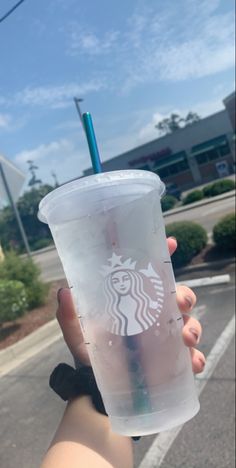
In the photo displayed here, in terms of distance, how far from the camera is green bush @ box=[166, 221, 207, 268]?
10.6 meters

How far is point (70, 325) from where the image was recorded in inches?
48.6

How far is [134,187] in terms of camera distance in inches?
43.6

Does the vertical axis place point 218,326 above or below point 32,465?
below

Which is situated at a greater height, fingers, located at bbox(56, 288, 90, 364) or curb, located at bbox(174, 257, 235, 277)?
fingers, located at bbox(56, 288, 90, 364)

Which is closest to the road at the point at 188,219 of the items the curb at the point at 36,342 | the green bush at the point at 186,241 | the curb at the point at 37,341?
the green bush at the point at 186,241

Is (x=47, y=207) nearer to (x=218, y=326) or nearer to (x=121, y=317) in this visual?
(x=121, y=317)

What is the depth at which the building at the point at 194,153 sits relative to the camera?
47812 mm

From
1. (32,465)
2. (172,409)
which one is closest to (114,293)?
(172,409)

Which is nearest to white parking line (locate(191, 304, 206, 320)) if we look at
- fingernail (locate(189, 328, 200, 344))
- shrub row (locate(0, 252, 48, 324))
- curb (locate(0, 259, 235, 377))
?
curb (locate(0, 259, 235, 377))

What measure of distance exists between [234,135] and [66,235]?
50736mm

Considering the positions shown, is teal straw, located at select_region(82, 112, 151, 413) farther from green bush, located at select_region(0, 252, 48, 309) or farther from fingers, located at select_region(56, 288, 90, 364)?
green bush, located at select_region(0, 252, 48, 309)

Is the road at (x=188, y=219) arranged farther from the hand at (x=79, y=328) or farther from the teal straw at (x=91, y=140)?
the teal straw at (x=91, y=140)

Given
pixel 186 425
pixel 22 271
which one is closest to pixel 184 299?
pixel 186 425

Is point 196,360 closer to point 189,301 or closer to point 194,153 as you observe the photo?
point 189,301
